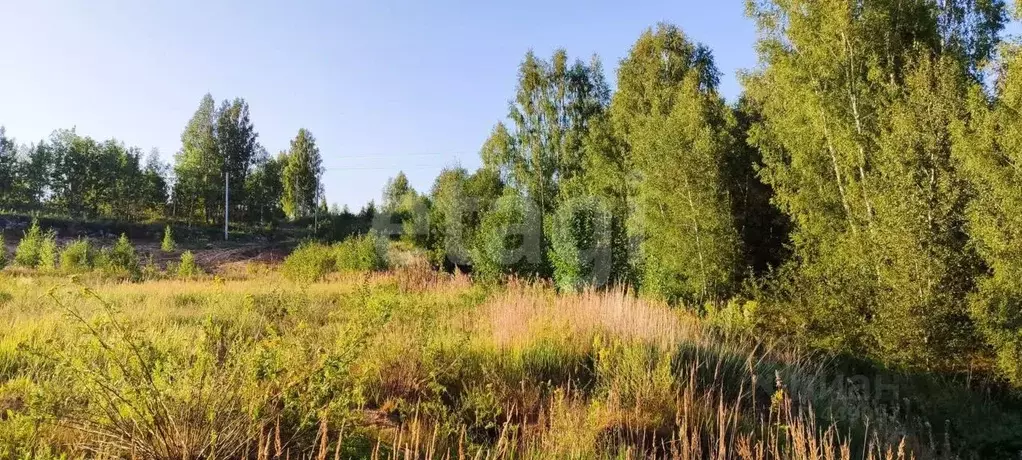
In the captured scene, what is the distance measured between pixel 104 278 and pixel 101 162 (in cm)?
2576

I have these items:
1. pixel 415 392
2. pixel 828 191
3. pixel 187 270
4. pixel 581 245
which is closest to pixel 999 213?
pixel 828 191

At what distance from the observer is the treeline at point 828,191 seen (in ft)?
28.7

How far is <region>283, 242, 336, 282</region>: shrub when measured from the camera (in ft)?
55.2

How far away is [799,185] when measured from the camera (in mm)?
12047

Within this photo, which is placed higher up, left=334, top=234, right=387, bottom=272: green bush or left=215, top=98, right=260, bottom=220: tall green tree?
left=215, top=98, right=260, bottom=220: tall green tree

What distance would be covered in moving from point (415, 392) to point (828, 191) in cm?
1080

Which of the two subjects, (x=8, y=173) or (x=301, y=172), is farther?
(x=301, y=172)

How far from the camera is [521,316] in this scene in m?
6.23

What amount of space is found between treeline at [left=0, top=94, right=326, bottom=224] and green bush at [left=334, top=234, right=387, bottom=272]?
21.8m

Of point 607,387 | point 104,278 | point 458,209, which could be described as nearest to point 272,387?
point 607,387

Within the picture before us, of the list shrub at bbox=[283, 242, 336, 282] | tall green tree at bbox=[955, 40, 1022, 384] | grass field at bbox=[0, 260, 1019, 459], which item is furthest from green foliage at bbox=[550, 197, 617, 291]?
shrub at bbox=[283, 242, 336, 282]

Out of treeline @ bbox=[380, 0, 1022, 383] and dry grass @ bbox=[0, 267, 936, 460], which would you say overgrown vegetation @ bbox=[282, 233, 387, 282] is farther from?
dry grass @ bbox=[0, 267, 936, 460]

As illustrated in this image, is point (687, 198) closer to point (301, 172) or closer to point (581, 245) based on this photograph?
point (581, 245)

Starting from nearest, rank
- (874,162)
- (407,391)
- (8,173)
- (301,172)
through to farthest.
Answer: (407,391)
(874,162)
(8,173)
(301,172)
